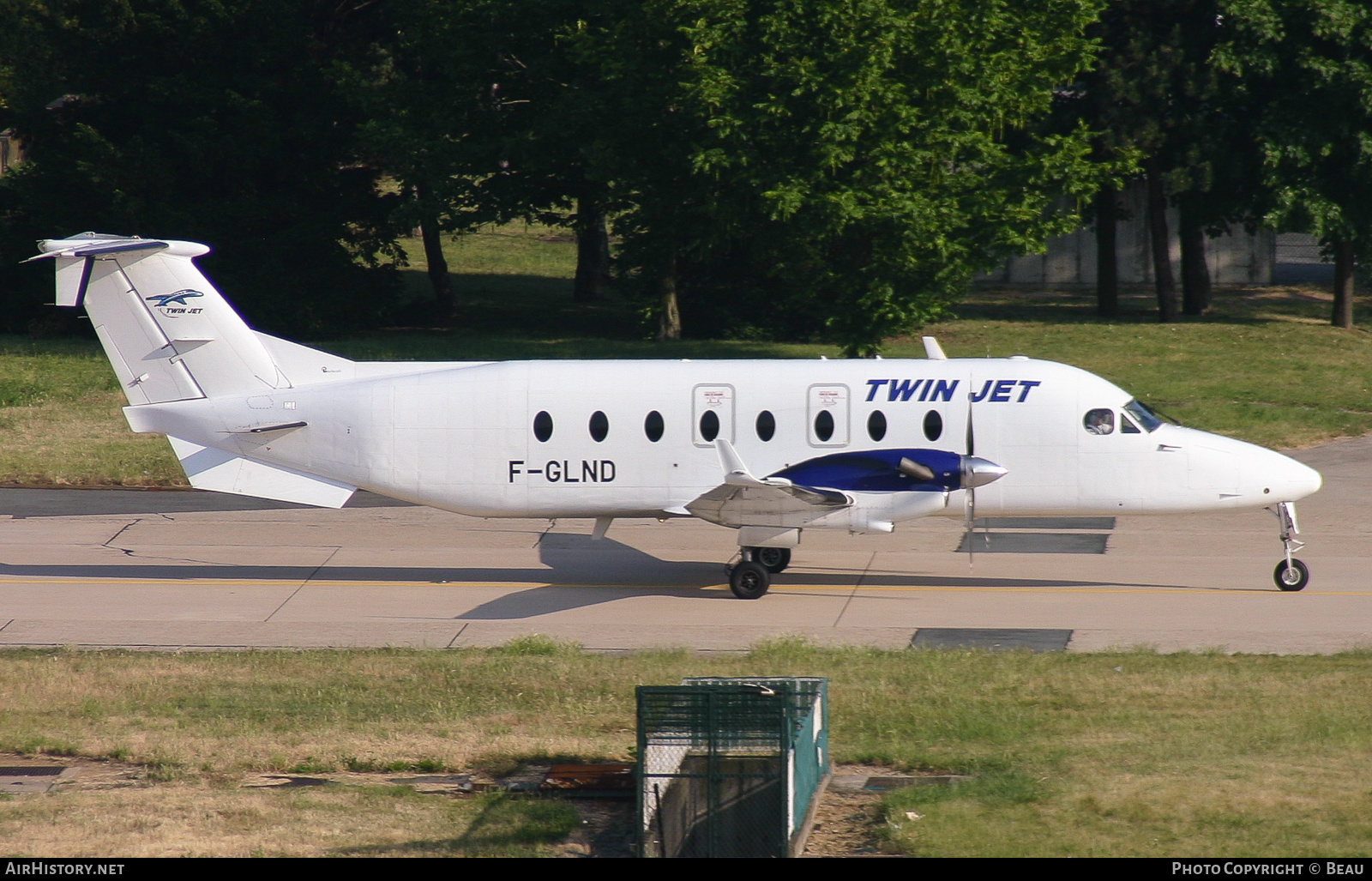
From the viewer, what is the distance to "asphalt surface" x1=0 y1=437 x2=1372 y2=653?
675 inches

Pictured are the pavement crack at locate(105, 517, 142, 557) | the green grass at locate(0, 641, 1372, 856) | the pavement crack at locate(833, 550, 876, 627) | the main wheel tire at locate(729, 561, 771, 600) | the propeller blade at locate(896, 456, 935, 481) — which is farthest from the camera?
the pavement crack at locate(105, 517, 142, 557)

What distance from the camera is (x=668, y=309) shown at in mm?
40875

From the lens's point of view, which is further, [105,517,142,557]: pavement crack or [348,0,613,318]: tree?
[348,0,613,318]: tree

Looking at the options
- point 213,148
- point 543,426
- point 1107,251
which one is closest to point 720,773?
point 543,426

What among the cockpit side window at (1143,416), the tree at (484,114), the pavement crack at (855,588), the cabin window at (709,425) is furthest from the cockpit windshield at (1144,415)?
the tree at (484,114)

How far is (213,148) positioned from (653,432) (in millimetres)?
28217

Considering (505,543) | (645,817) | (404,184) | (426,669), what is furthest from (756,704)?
(404,184)

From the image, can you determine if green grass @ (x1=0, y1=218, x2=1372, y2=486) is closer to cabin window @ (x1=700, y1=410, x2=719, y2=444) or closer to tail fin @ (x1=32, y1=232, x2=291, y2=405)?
tail fin @ (x1=32, y1=232, x2=291, y2=405)

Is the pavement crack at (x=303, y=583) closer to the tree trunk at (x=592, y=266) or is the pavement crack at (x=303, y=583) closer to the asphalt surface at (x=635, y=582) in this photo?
the asphalt surface at (x=635, y=582)

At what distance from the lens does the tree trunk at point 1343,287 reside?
140 feet

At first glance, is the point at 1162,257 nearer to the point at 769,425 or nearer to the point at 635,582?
the point at 769,425

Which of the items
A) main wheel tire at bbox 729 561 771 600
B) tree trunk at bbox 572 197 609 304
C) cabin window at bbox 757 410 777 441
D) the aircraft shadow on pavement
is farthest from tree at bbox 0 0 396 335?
main wheel tire at bbox 729 561 771 600

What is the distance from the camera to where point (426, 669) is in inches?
595

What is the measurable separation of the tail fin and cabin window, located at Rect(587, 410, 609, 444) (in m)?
4.26
